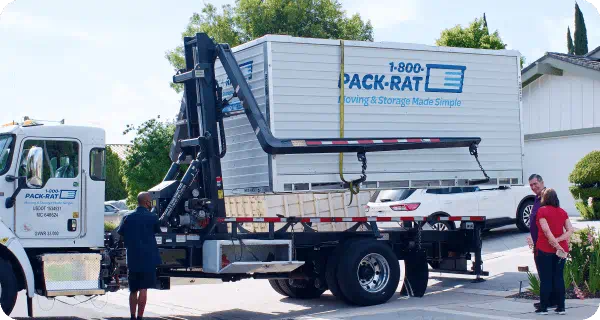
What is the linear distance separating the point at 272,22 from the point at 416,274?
24125 mm

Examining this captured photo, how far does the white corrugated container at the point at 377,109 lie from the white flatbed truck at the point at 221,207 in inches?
1.7

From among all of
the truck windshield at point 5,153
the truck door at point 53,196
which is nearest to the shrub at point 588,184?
the truck door at point 53,196

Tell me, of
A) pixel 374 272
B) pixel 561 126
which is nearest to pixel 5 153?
pixel 374 272

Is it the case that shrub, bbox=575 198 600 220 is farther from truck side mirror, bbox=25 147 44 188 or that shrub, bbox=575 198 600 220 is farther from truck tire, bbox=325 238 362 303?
truck side mirror, bbox=25 147 44 188

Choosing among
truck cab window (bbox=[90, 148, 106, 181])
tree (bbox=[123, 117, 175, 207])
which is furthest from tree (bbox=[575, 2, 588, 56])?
truck cab window (bbox=[90, 148, 106, 181])

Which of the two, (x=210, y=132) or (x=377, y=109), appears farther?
(x=377, y=109)

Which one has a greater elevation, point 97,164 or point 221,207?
point 97,164

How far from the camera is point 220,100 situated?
466 inches

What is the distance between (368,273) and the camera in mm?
12414

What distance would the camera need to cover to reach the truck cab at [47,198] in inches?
410

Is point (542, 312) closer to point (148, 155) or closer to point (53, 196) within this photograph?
point (53, 196)

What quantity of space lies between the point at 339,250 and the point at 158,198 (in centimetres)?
274

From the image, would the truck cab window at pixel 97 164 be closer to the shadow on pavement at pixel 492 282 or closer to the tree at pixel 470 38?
the shadow on pavement at pixel 492 282

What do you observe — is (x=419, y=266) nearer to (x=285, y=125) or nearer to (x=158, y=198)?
(x=285, y=125)
